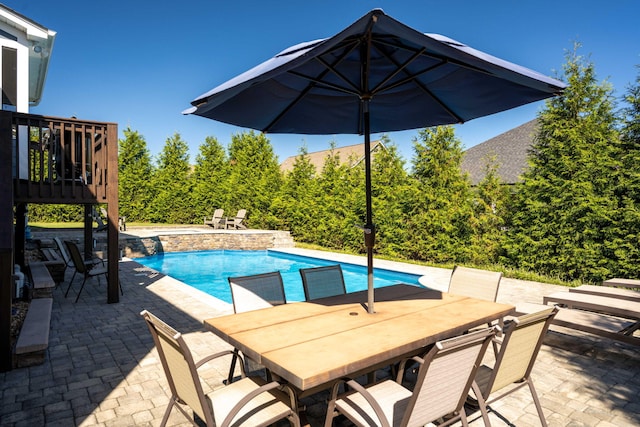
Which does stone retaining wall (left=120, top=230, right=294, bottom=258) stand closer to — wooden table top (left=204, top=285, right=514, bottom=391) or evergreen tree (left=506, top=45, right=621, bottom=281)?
evergreen tree (left=506, top=45, right=621, bottom=281)

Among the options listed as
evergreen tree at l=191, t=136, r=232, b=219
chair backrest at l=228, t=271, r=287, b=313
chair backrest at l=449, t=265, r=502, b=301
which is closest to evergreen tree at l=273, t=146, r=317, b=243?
evergreen tree at l=191, t=136, r=232, b=219

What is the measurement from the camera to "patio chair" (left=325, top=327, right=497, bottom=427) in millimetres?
1925

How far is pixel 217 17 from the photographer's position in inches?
584

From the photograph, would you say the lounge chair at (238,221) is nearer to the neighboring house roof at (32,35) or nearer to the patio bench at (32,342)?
the neighboring house roof at (32,35)

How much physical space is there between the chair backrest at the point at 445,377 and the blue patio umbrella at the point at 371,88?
93cm

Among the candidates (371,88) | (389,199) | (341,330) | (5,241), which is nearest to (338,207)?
(389,199)

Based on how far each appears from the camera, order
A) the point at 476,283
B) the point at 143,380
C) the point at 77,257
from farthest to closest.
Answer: the point at 77,257, the point at 476,283, the point at 143,380

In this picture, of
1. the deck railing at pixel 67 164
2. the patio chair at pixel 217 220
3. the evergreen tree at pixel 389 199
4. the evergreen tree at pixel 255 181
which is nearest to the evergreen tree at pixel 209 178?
the evergreen tree at pixel 255 181

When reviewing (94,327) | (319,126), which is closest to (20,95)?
(94,327)

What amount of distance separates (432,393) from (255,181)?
18.5 meters

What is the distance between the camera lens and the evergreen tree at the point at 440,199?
36.3ft

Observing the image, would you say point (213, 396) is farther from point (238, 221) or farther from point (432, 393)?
point (238, 221)

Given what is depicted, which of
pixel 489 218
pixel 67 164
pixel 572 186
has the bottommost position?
pixel 489 218

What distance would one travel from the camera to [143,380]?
11.5 feet
